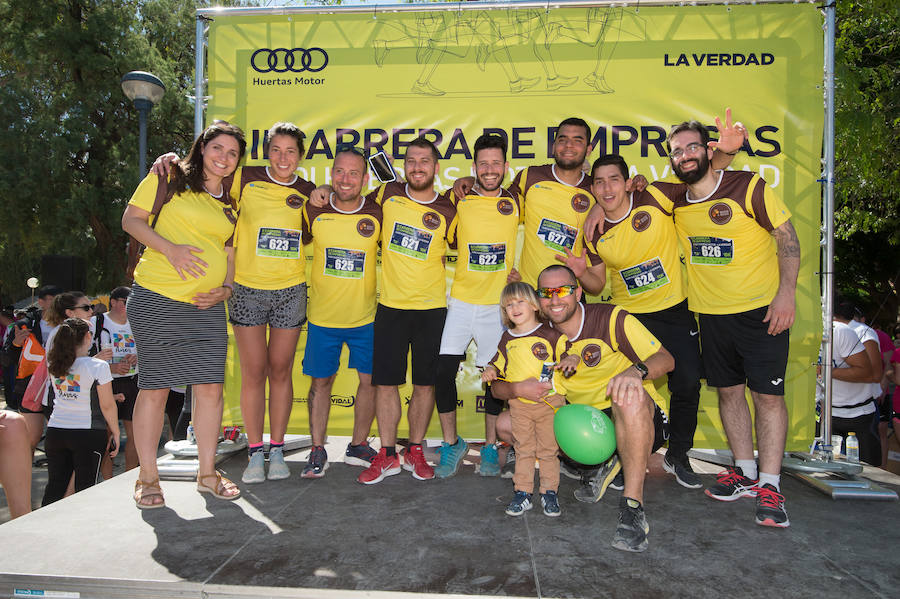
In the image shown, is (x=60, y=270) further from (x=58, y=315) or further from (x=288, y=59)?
(x=288, y=59)

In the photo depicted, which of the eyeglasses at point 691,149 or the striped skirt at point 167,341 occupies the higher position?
the eyeglasses at point 691,149

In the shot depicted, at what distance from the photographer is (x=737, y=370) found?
3373 mm

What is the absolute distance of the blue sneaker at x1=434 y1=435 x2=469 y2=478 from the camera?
3562mm

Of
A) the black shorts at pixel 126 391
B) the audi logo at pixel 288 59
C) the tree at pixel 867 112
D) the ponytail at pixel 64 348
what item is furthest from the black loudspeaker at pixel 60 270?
the tree at pixel 867 112

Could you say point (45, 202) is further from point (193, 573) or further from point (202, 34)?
point (193, 573)

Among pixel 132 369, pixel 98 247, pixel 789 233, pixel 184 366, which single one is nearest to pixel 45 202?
pixel 98 247

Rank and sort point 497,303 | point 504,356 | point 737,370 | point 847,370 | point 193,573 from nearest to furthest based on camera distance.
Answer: point 193,573, point 504,356, point 737,370, point 497,303, point 847,370

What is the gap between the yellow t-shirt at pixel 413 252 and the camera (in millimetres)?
3566

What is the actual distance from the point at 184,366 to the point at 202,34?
2.52 meters

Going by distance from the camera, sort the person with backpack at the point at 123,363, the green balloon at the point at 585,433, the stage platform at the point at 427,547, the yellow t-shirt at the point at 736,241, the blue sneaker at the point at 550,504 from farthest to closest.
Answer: the person with backpack at the point at 123,363 → the yellow t-shirt at the point at 736,241 → the blue sneaker at the point at 550,504 → the green balloon at the point at 585,433 → the stage platform at the point at 427,547

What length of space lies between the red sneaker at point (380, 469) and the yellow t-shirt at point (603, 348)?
1.16m

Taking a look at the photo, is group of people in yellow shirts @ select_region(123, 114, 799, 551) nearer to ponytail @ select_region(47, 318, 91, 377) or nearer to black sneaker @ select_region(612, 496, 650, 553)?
black sneaker @ select_region(612, 496, 650, 553)

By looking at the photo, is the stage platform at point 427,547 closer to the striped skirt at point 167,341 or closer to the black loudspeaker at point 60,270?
the striped skirt at point 167,341

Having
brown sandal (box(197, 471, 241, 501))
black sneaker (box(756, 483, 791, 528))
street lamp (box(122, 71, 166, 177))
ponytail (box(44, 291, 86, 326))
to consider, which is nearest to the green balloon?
black sneaker (box(756, 483, 791, 528))
